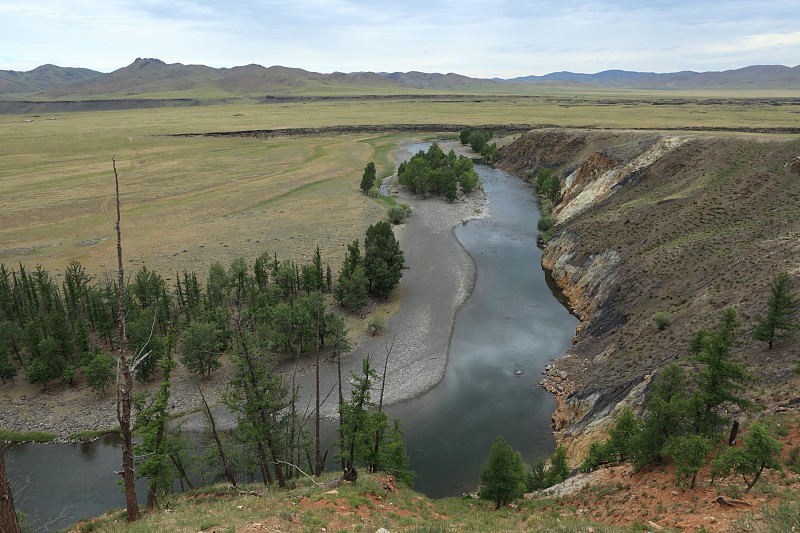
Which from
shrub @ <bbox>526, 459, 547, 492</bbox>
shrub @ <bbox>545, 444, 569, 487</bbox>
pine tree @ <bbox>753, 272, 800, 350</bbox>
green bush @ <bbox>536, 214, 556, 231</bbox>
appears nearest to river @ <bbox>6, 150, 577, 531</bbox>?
shrub @ <bbox>526, 459, 547, 492</bbox>

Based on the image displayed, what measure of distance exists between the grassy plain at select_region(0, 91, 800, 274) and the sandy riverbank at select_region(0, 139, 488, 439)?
1394 cm

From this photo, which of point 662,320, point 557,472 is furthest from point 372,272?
point 557,472

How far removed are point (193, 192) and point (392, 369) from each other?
73.5 m

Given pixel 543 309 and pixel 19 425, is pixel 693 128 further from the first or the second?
pixel 19 425

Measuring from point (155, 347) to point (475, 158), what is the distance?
11386cm

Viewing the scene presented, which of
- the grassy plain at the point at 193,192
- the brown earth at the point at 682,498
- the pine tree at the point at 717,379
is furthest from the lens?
the grassy plain at the point at 193,192

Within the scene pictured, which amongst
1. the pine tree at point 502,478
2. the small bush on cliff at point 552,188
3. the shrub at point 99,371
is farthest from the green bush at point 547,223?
the shrub at point 99,371

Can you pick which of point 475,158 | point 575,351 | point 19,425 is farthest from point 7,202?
point 475,158

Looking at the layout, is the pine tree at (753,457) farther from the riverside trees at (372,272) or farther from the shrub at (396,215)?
the shrub at (396,215)

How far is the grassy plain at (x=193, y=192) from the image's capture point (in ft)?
218

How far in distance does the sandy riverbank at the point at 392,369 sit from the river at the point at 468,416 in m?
1.39

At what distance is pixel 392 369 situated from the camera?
40844mm

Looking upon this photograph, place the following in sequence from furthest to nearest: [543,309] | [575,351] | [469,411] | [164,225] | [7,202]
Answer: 1. [7,202]
2. [164,225]
3. [543,309]
4. [575,351]
5. [469,411]

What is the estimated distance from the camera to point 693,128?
120688 mm
